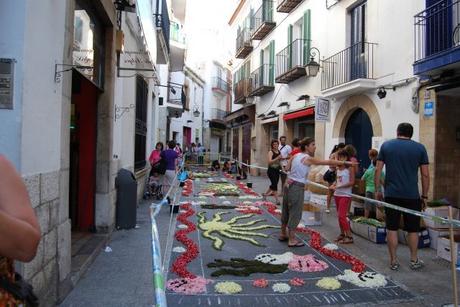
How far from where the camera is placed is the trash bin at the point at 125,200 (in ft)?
26.2

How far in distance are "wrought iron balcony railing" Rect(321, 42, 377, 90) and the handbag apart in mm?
10952

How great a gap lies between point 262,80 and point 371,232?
15.1 metres

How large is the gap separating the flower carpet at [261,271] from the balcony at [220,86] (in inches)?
1565

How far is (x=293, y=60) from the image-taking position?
16844 mm

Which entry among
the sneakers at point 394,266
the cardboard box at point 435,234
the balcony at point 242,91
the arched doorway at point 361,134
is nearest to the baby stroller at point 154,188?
the arched doorway at point 361,134

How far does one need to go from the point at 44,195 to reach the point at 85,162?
331cm

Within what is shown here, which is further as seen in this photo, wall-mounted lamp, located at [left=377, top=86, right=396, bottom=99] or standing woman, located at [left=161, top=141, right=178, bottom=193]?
standing woman, located at [left=161, top=141, right=178, bottom=193]

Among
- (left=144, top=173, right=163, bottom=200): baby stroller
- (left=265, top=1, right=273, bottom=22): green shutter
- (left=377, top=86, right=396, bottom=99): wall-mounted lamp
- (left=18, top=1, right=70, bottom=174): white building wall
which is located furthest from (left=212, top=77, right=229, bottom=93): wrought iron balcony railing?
(left=18, top=1, right=70, bottom=174): white building wall

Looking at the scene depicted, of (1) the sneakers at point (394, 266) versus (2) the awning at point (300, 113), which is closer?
(1) the sneakers at point (394, 266)

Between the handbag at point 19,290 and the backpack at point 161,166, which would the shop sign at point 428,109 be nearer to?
the backpack at point 161,166

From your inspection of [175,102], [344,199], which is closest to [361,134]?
[344,199]

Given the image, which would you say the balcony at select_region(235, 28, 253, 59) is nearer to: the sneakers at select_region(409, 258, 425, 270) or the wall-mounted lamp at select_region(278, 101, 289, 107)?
the wall-mounted lamp at select_region(278, 101, 289, 107)

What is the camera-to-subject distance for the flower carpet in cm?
482

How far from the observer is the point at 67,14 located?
461cm
